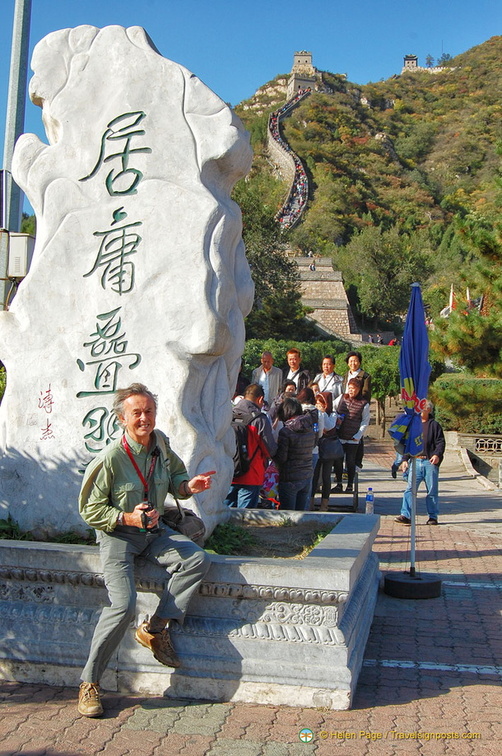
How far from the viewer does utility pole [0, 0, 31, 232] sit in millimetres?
7488

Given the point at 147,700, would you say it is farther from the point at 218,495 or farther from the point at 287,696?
the point at 218,495

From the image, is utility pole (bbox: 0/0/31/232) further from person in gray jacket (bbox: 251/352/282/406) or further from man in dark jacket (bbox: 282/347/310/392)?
man in dark jacket (bbox: 282/347/310/392)

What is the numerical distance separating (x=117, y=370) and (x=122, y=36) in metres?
2.36

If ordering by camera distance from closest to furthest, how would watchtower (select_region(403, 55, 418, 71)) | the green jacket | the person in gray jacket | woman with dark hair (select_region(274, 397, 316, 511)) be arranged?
the green jacket
woman with dark hair (select_region(274, 397, 316, 511))
the person in gray jacket
watchtower (select_region(403, 55, 418, 71))

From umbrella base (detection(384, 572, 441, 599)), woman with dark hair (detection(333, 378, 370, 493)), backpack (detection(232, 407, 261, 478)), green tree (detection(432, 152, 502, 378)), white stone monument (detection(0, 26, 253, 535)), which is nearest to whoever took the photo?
white stone monument (detection(0, 26, 253, 535))

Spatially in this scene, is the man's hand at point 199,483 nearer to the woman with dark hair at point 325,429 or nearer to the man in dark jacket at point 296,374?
the woman with dark hair at point 325,429

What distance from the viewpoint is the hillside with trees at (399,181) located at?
3978 cm

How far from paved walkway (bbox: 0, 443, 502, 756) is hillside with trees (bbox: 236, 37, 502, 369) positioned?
9.90 meters

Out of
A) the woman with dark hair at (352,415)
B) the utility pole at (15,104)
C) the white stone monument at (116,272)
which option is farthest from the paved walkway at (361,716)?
the utility pole at (15,104)

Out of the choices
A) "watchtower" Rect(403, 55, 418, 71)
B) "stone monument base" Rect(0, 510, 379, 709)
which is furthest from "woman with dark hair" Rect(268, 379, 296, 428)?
"watchtower" Rect(403, 55, 418, 71)

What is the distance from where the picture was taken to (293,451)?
25.1 feet

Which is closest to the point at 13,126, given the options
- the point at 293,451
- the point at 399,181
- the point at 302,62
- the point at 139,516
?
the point at 293,451

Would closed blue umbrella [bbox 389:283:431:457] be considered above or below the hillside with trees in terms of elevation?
below

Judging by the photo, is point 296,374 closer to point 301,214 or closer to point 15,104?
point 15,104
